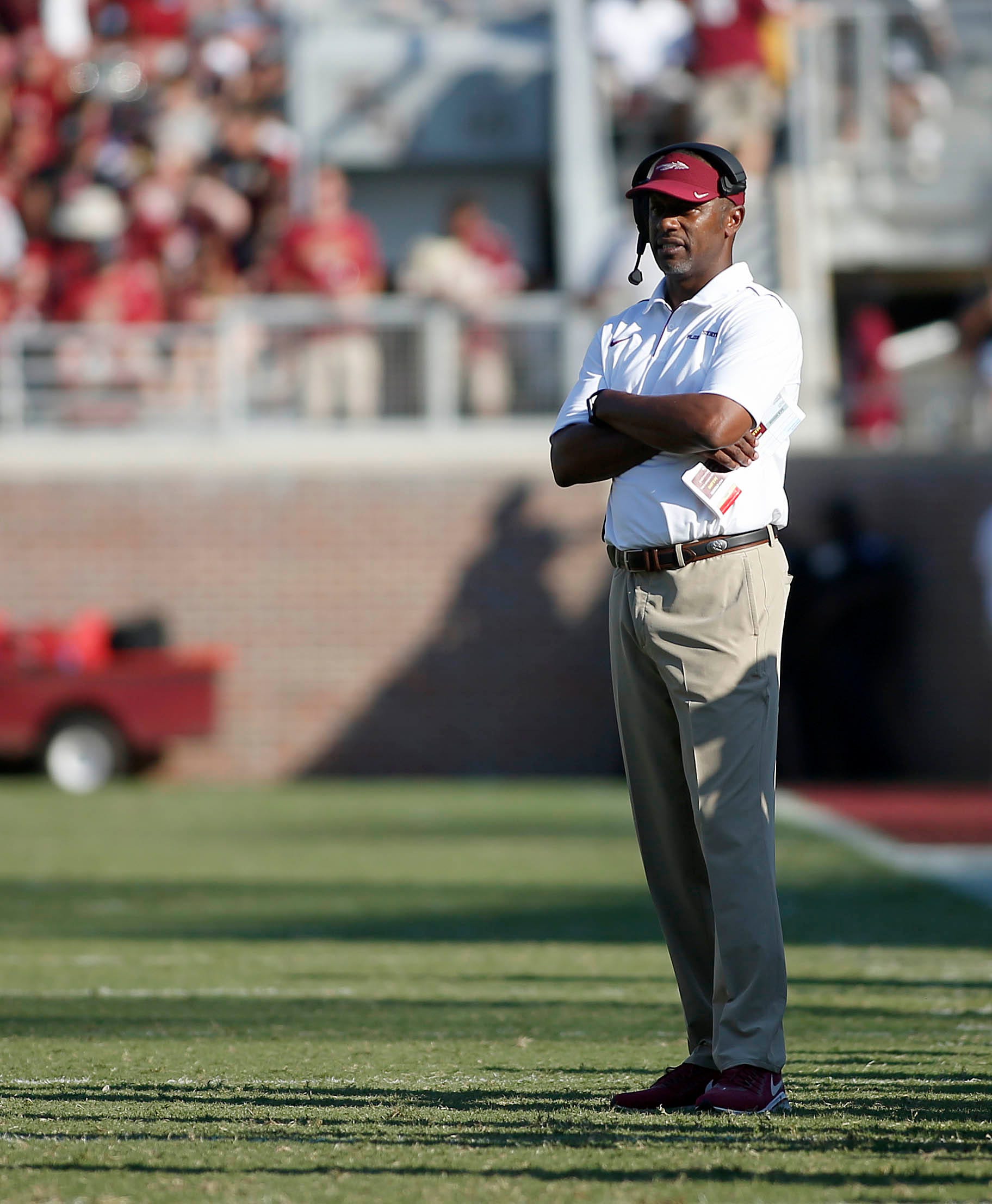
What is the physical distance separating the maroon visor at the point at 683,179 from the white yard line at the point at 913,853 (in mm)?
5469

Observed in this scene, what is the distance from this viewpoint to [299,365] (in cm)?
1658

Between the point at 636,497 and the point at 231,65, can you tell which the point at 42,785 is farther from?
the point at 636,497

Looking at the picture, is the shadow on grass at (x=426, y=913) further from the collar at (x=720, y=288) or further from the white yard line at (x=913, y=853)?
the collar at (x=720, y=288)

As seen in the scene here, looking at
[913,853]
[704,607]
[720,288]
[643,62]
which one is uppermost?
[643,62]

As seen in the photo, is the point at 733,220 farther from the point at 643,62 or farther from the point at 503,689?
the point at 643,62

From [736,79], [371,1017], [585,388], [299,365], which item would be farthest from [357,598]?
[585,388]

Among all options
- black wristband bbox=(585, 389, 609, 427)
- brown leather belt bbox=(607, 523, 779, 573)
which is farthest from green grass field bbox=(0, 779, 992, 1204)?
black wristband bbox=(585, 389, 609, 427)

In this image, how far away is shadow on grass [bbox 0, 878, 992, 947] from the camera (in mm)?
8047

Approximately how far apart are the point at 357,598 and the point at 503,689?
5.07ft

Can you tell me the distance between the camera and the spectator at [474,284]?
54.0ft

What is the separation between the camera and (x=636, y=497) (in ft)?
14.5

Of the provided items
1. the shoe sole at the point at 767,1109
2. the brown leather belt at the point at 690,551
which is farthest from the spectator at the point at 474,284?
the shoe sole at the point at 767,1109

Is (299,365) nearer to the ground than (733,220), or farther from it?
farther from it

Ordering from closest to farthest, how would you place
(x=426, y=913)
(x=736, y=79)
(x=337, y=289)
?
(x=426, y=913) < (x=337, y=289) < (x=736, y=79)
